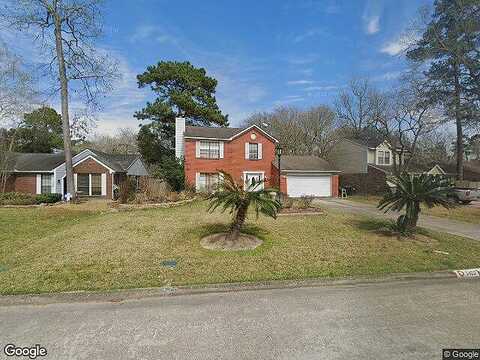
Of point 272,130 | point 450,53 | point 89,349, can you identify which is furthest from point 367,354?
point 272,130

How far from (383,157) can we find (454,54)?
12.3 m

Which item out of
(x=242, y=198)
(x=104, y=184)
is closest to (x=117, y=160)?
(x=104, y=184)

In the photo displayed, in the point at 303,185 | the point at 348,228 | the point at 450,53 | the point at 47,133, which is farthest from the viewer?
the point at 47,133

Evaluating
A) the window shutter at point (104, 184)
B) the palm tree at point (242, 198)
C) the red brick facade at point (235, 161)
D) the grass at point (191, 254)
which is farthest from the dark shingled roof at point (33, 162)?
the palm tree at point (242, 198)

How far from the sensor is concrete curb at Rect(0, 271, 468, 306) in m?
4.70

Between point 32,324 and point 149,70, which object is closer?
point 32,324

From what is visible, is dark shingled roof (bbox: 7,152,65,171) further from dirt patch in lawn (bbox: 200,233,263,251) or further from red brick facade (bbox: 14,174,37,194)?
dirt patch in lawn (bbox: 200,233,263,251)

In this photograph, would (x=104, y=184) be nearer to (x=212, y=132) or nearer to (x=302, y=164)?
(x=212, y=132)

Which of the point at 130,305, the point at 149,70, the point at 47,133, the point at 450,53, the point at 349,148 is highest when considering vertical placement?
the point at 149,70

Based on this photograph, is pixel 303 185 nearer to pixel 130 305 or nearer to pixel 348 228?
pixel 348 228

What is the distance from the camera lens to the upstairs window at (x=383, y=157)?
3005 cm

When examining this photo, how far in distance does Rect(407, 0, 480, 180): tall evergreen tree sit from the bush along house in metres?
10.2

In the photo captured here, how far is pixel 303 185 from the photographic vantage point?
2502 centimetres

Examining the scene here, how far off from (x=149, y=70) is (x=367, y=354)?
3142 centimetres
